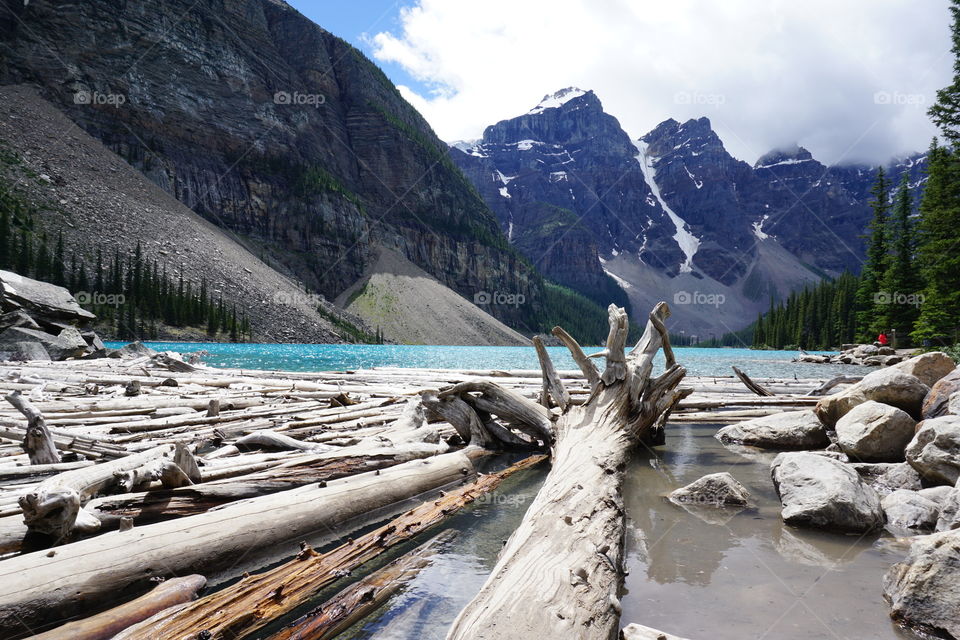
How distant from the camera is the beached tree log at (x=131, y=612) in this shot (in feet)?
8.55

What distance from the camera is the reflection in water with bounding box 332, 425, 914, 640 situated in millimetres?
3293

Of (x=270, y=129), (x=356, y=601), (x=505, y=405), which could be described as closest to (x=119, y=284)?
(x=270, y=129)

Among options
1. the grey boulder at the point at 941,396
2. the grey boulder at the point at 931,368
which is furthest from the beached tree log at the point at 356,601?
the grey boulder at the point at 931,368

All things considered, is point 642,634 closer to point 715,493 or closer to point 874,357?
point 715,493

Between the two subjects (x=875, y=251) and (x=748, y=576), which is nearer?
(x=748, y=576)

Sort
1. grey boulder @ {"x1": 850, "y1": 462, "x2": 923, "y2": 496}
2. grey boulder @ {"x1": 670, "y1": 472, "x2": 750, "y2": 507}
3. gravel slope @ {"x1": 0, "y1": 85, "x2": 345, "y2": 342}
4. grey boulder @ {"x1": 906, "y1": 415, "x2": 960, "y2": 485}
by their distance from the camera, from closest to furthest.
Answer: grey boulder @ {"x1": 906, "y1": 415, "x2": 960, "y2": 485}
grey boulder @ {"x1": 670, "y1": 472, "x2": 750, "y2": 507}
grey boulder @ {"x1": 850, "y1": 462, "x2": 923, "y2": 496}
gravel slope @ {"x1": 0, "y1": 85, "x2": 345, "y2": 342}

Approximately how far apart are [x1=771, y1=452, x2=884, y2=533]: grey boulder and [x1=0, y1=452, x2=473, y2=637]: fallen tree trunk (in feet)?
15.2

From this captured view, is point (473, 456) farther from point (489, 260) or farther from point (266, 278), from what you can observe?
point (489, 260)

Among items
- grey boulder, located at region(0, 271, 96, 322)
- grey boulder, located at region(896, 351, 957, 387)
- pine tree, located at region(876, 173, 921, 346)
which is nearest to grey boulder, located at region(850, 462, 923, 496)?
grey boulder, located at region(896, 351, 957, 387)

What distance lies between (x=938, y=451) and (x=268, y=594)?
7522 millimetres

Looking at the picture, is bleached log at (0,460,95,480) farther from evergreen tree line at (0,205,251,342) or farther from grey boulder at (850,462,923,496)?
evergreen tree line at (0,205,251,342)

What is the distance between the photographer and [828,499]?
5.22 metres

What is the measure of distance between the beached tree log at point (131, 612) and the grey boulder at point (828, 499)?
5763mm

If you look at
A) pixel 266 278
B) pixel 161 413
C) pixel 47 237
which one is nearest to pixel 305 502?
pixel 161 413
